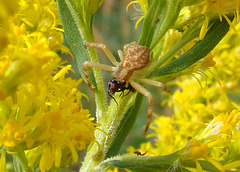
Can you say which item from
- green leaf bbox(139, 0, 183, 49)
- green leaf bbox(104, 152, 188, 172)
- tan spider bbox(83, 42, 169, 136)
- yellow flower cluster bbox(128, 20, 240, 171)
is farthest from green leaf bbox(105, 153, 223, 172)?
yellow flower cluster bbox(128, 20, 240, 171)

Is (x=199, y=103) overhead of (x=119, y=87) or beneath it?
beneath

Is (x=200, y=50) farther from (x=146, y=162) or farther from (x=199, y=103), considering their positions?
(x=199, y=103)

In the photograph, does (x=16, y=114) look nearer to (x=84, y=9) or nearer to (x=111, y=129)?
(x=111, y=129)

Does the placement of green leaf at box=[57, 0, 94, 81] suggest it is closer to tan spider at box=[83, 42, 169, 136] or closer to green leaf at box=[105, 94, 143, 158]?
tan spider at box=[83, 42, 169, 136]

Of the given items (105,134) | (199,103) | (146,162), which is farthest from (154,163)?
(199,103)

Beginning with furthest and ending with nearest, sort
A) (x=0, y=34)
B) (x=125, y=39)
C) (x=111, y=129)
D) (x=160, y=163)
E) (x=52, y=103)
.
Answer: (x=125, y=39) < (x=111, y=129) < (x=160, y=163) < (x=52, y=103) < (x=0, y=34)

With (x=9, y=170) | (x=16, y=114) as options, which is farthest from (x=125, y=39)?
(x=16, y=114)
